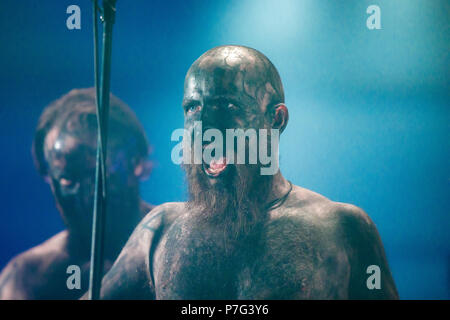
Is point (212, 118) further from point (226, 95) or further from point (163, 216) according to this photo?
point (163, 216)

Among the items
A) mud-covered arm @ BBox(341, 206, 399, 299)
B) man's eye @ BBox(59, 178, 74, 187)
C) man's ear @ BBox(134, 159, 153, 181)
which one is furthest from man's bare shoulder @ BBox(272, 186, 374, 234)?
man's eye @ BBox(59, 178, 74, 187)

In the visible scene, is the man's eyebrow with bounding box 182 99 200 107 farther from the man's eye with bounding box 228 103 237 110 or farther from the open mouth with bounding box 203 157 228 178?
the open mouth with bounding box 203 157 228 178

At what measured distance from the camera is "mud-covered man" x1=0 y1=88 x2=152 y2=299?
1726 mm

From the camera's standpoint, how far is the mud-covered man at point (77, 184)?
1726 mm

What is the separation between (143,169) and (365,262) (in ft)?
3.44

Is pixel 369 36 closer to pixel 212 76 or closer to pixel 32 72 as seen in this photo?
pixel 212 76

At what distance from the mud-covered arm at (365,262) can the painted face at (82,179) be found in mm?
992

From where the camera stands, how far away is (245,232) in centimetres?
142

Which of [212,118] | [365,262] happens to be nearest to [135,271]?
[212,118]

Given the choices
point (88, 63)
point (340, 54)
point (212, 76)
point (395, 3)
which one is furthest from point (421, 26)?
point (88, 63)

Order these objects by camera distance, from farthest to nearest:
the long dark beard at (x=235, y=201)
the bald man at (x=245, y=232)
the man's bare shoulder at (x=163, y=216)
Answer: the man's bare shoulder at (x=163, y=216)
the long dark beard at (x=235, y=201)
the bald man at (x=245, y=232)

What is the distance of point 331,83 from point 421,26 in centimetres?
49

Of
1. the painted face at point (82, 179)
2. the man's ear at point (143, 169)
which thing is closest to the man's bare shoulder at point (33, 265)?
the painted face at point (82, 179)

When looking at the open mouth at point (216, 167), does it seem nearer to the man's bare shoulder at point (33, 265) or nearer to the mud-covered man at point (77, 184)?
the mud-covered man at point (77, 184)
